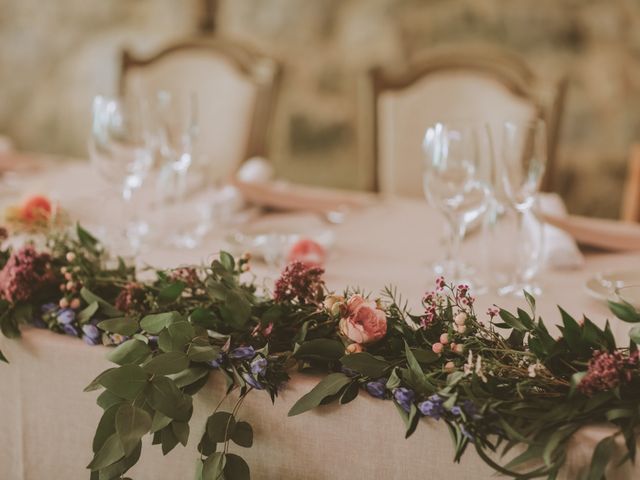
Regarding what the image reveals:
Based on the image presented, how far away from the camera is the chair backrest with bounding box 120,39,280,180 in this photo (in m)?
2.52

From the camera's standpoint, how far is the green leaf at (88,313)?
3.08ft

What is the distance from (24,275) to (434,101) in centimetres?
158

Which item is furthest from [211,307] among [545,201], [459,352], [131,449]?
[545,201]

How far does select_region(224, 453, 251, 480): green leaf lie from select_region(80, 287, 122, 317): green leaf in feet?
0.82

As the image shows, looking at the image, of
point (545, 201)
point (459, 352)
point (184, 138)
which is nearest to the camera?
point (459, 352)

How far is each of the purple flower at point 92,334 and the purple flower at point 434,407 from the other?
415 millimetres

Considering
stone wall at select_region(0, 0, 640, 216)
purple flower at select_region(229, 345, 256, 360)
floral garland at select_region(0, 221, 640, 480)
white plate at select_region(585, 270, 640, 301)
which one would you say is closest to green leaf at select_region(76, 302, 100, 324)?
floral garland at select_region(0, 221, 640, 480)

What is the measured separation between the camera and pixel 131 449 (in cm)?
78

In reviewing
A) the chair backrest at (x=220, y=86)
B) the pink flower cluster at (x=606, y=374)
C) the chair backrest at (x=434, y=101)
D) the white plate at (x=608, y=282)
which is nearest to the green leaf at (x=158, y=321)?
the pink flower cluster at (x=606, y=374)

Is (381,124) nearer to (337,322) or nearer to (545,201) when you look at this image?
(545,201)

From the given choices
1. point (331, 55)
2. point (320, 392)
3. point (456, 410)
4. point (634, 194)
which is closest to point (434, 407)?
point (456, 410)

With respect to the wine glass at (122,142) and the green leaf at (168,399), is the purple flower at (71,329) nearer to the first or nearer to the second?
the green leaf at (168,399)

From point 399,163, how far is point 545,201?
2.70ft

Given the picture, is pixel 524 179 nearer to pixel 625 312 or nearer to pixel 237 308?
pixel 625 312
